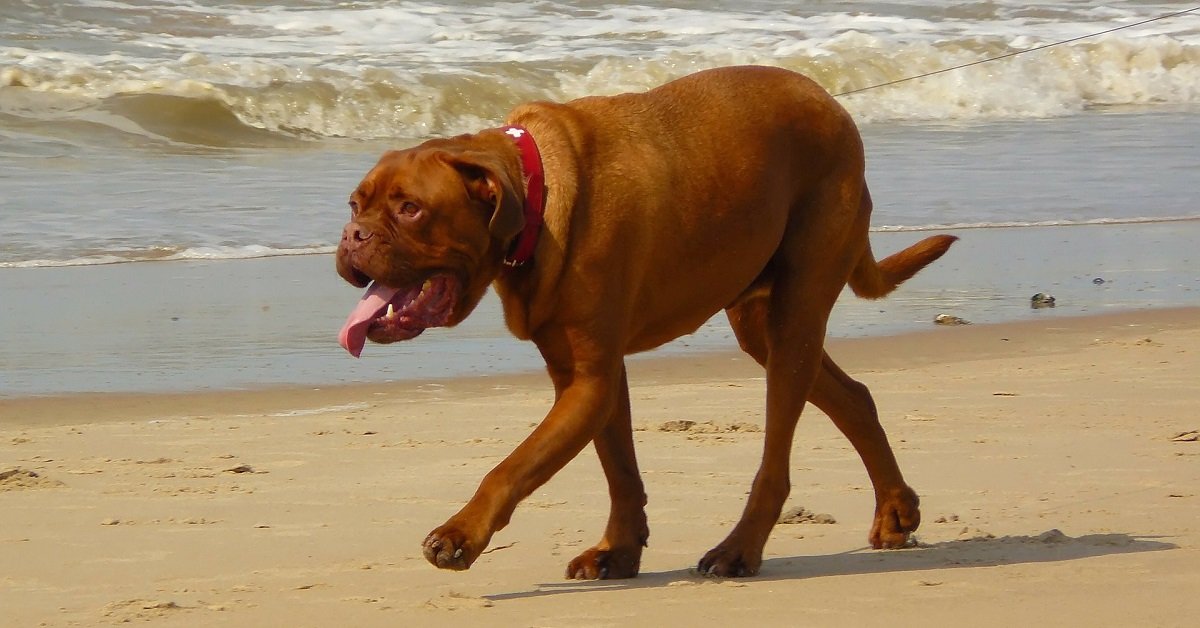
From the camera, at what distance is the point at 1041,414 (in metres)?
6.63

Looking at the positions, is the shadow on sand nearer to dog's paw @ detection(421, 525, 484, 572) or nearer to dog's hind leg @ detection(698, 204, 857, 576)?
dog's hind leg @ detection(698, 204, 857, 576)

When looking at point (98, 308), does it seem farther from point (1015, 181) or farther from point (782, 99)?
point (1015, 181)

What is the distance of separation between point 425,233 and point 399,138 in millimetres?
13040

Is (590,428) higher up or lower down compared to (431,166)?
lower down

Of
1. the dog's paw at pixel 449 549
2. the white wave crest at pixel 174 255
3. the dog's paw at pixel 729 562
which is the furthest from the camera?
the white wave crest at pixel 174 255

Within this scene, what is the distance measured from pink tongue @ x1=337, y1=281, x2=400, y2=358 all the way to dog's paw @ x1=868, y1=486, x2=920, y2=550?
1.69 m

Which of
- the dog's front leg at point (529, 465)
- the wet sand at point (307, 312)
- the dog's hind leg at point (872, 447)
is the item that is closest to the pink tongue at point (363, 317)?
the dog's front leg at point (529, 465)

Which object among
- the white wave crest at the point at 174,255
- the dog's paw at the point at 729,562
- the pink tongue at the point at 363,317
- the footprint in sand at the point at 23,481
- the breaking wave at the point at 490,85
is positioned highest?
the pink tongue at the point at 363,317

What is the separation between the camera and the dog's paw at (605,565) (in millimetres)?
4512

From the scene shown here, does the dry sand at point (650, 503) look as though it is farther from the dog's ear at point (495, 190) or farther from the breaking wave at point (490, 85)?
the breaking wave at point (490, 85)

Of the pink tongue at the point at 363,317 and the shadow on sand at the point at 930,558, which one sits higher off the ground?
the pink tongue at the point at 363,317

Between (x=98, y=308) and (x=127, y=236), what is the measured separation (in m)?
1.95

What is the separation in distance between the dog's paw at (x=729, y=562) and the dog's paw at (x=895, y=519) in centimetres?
56

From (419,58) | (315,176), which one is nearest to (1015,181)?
(315,176)
